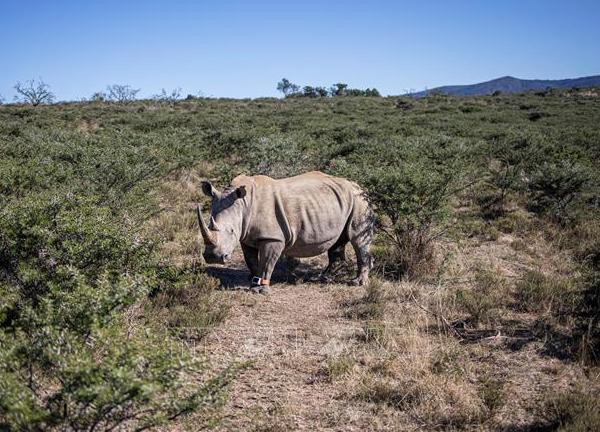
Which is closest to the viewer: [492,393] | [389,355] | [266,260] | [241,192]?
[492,393]

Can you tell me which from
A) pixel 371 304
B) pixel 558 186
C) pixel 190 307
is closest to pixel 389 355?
pixel 371 304

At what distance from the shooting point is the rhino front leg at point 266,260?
21.4 ft

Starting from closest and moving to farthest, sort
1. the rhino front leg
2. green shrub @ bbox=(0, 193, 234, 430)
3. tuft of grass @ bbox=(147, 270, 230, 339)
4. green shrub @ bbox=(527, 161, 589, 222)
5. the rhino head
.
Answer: green shrub @ bbox=(0, 193, 234, 430)
tuft of grass @ bbox=(147, 270, 230, 339)
the rhino head
the rhino front leg
green shrub @ bbox=(527, 161, 589, 222)

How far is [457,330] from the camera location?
557cm

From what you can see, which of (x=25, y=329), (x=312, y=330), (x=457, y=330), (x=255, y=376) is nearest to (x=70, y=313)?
(x=25, y=329)

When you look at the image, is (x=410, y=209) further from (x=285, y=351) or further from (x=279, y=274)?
(x=285, y=351)

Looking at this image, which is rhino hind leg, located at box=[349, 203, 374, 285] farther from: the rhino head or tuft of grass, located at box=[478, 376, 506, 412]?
tuft of grass, located at box=[478, 376, 506, 412]

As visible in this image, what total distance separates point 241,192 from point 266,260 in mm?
1033

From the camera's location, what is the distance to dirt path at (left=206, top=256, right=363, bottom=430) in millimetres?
4012

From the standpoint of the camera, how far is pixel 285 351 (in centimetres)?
509

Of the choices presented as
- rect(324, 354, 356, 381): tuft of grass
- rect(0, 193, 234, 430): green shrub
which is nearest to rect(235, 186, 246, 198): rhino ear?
rect(0, 193, 234, 430): green shrub

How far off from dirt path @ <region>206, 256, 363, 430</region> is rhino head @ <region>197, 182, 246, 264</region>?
0.80 meters

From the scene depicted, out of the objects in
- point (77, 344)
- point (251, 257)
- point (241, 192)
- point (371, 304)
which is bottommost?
point (371, 304)

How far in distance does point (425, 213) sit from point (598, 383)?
367cm
